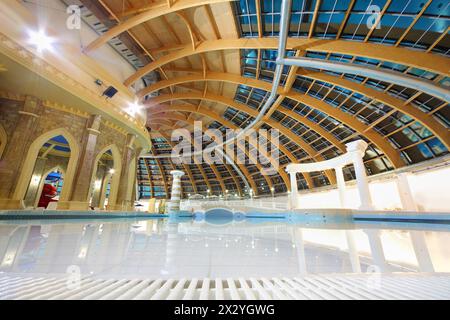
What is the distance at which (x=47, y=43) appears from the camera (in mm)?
9297

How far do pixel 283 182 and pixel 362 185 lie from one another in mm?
17752

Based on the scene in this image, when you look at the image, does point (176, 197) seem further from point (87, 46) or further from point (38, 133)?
point (87, 46)

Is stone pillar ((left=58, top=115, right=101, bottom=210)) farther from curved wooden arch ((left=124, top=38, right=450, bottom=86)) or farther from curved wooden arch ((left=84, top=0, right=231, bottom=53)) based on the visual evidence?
curved wooden arch ((left=124, top=38, right=450, bottom=86))

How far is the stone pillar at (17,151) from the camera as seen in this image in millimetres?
8250

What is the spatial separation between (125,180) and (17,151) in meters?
6.10

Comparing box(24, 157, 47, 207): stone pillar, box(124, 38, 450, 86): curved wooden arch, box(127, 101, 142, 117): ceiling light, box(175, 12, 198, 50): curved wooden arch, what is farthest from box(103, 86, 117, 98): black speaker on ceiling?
box(24, 157, 47, 207): stone pillar

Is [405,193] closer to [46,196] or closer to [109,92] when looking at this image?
[109,92]

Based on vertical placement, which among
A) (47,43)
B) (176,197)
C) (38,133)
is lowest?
(176,197)

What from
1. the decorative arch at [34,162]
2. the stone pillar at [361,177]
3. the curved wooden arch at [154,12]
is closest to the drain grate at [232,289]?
the decorative arch at [34,162]

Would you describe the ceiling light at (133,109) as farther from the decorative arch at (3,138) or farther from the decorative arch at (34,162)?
the decorative arch at (3,138)

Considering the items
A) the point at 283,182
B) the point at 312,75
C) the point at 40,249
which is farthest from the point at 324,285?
the point at 283,182

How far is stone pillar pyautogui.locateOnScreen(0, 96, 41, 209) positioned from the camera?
825cm

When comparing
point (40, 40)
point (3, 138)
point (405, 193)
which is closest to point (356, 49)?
point (405, 193)

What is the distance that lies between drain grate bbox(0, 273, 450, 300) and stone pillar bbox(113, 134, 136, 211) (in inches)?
531
